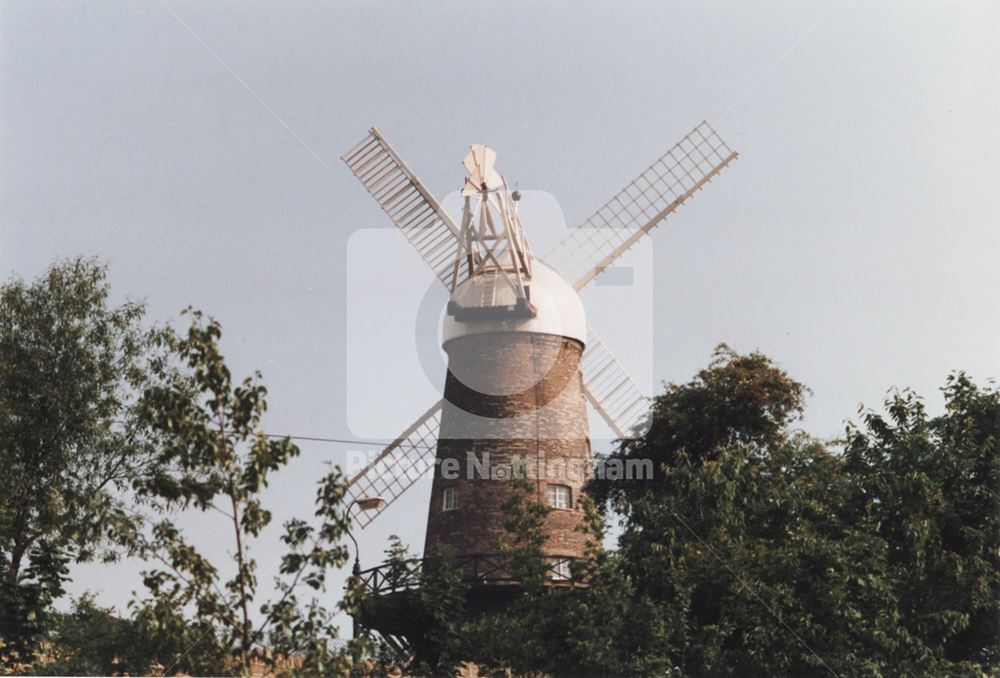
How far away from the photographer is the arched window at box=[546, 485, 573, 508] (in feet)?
86.4

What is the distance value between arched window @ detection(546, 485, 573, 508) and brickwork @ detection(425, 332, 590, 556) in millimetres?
74

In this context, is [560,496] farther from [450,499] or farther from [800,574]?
[800,574]

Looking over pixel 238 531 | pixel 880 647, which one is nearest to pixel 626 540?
pixel 880 647

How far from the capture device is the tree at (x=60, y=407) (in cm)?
2266

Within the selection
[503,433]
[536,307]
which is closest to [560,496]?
[503,433]

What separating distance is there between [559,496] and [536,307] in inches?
153

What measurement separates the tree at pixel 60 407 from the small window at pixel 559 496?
798cm

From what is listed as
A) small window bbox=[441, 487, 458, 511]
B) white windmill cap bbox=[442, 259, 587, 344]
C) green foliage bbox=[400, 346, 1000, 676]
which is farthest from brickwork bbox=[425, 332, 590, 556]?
green foliage bbox=[400, 346, 1000, 676]

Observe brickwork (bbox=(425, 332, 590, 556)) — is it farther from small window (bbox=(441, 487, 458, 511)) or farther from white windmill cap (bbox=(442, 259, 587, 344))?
white windmill cap (bbox=(442, 259, 587, 344))

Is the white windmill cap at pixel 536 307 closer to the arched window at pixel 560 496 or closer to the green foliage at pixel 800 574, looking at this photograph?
the arched window at pixel 560 496

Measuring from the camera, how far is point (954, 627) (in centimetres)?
1895

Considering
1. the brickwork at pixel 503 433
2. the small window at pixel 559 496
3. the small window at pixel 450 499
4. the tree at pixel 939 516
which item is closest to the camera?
the tree at pixel 939 516

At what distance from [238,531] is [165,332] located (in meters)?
13.3

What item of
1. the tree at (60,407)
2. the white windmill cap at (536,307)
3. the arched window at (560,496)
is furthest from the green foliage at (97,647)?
the white windmill cap at (536,307)
